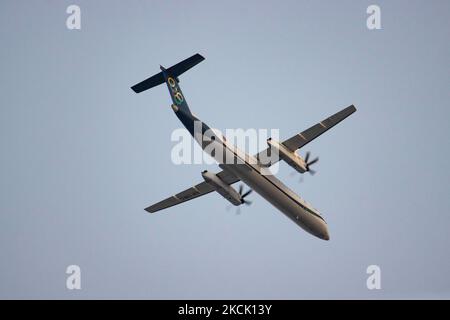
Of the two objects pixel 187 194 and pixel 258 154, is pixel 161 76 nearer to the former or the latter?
pixel 258 154

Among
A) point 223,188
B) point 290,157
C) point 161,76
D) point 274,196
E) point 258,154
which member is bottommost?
point 274,196

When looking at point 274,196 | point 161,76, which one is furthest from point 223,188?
point 161,76

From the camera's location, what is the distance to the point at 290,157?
36.0m

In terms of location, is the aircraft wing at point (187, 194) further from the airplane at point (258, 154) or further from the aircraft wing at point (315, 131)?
the aircraft wing at point (315, 131)

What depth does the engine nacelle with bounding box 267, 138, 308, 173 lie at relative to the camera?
36.0m

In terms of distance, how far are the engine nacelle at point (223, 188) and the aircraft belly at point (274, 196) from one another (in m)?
2.35

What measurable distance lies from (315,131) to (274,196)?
14.9 feet

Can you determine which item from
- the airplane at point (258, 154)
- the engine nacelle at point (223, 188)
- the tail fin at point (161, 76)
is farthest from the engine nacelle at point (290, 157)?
the tail fin at point (161, 76)

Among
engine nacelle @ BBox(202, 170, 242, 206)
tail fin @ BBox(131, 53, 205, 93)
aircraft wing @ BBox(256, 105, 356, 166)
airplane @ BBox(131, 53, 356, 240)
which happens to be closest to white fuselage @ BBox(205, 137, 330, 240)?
airplane @ BBox(131, 53, 356, 240)

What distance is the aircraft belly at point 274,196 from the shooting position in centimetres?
3670

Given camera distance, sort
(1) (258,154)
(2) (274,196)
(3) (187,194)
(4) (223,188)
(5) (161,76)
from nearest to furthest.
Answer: (5) (161,76), (2) (274,196), (1) (258,154), (4) (223,188), (3) (187,194)

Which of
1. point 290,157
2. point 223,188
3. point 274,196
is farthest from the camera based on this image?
point 223,188
